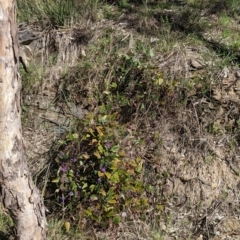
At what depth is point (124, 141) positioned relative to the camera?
4879 millimetres

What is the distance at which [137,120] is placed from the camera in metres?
5.14

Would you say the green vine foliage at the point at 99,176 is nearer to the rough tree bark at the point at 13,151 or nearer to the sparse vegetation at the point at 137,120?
the sparse vegetation at the point at 137,120

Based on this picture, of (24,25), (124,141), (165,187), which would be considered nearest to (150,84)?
(124,141)

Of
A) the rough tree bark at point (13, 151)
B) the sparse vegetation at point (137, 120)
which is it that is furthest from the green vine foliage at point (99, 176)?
the rough tree bark at point (13, 151)

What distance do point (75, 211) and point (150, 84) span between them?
4.67 feet

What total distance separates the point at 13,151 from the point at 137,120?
68.8 inches

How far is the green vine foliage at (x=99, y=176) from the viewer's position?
4562 millimetres

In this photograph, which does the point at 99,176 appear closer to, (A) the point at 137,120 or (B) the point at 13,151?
(A) the point at 137,120

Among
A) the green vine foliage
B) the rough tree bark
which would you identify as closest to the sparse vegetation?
the green vine foliage

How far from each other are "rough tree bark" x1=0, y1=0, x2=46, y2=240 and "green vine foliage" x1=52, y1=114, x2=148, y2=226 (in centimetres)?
60

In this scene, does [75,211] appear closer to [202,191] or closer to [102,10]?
[202,191]

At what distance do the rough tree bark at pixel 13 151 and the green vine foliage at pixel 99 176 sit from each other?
600 mm

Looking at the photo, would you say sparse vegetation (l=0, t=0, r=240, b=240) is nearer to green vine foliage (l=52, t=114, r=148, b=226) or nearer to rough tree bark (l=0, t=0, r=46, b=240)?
green vine foliage (l=52, t=114, r=148, b=226)

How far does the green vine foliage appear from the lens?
4.56m
